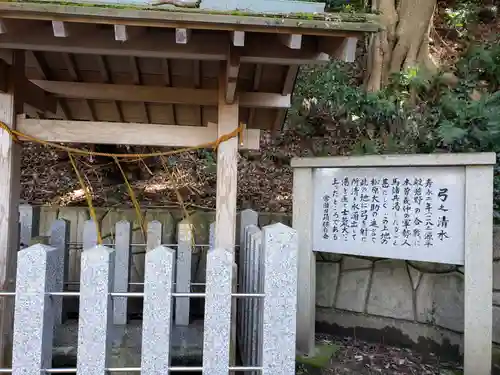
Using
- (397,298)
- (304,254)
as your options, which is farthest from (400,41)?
(304,254)

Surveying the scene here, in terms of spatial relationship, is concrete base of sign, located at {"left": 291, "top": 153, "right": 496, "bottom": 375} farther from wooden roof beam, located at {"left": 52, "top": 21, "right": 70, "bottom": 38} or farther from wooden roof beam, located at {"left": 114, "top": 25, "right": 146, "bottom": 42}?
wooden roof beam, located at {"left": 52, "top": 21, "right": 70, "bottom": 38}

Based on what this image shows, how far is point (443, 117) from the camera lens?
275 inches

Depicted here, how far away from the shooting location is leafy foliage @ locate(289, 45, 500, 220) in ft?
20.9

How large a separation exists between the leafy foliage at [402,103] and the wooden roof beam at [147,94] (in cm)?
284

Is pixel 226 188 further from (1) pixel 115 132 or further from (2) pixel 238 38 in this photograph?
(2) pixel 238 38

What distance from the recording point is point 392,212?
3.54m

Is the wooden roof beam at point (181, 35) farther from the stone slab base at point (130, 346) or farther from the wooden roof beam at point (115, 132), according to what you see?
the stone slab base at point (130, 346)

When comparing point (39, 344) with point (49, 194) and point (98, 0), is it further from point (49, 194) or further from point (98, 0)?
point (49, 194)

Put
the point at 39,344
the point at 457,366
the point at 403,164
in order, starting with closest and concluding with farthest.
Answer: the point at 39,344 < the point at 403,164 < the point at 457,366

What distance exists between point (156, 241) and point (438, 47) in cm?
980

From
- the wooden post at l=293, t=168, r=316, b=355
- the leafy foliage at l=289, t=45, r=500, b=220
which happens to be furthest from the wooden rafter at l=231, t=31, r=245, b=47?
the leafy foliage at l=289, t=45, r=500, b=220

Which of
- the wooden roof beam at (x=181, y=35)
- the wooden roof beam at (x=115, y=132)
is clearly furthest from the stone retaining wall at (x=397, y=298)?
the wooden roof beam at (x=181, y=35)

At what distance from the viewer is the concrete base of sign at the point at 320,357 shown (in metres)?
3.66

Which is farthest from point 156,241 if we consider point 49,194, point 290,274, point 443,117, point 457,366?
point 443,117
